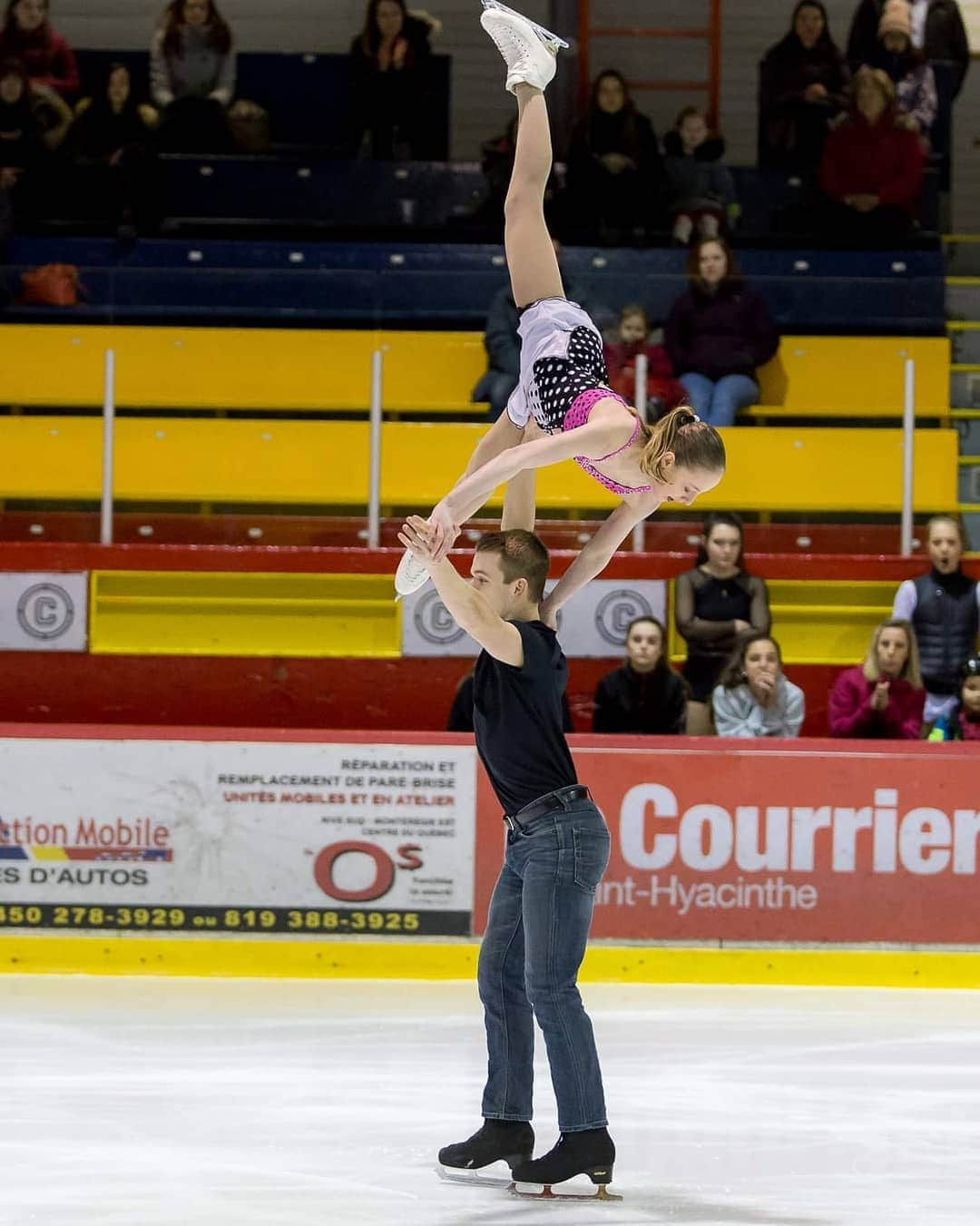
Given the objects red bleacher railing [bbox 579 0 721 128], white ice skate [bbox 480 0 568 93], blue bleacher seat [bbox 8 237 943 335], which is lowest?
white ice skate [bbox 480 0 568 93]

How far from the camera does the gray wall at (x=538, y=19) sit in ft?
45.9

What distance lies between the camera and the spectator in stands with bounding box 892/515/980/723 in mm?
8641

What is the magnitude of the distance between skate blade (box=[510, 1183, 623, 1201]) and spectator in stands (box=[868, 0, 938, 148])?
28.6ft

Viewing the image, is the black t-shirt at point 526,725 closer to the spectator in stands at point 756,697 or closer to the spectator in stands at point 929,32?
the spectator in stands at point 756,697

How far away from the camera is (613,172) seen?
11.3m

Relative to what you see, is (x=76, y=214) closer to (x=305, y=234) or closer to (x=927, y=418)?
(x=305, y=234)

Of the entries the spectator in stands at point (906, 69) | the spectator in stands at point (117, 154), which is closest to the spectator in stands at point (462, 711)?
the spectator in stands at point (117, 154)

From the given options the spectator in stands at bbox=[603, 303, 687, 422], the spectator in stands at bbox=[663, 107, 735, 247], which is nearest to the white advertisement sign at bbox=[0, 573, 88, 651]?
the spectator in stands at bbox=[603, 303, 687, 422]

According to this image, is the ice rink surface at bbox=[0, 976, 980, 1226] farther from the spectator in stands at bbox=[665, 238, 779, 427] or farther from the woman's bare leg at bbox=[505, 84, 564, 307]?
the spectator in stands at bbox=[665, 238, 779, 427]

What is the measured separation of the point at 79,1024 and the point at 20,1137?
62.3 inches

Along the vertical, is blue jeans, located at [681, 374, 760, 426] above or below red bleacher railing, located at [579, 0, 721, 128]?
below

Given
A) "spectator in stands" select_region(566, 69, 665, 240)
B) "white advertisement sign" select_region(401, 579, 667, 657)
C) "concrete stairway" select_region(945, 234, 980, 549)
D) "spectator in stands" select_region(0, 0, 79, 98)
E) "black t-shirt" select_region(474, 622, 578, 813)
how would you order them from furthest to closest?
"spectator in stands" select_region(0, 0, 79, 98), "spectator in stands" select_region(566, 69, 665, 240), "concrete stairway" select_region(945, 234, 980, 549), "white advertisement sign" select_region(401, 579, 667, 657), "black t-shirt" select_region(474, 622, 578, 813)

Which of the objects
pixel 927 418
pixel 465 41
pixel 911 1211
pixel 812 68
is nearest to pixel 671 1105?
pixel 911 1211

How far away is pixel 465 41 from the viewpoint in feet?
46.6
